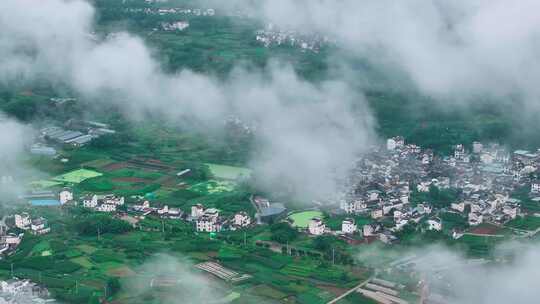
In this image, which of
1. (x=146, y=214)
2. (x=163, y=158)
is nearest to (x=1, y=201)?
(x=146, y=214)

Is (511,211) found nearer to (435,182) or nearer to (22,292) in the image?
(435,182)

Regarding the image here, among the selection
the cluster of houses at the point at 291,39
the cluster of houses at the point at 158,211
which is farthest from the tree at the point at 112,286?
the cluster of houses at the point at 291,39

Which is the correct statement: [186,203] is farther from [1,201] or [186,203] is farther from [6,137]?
[6,137]

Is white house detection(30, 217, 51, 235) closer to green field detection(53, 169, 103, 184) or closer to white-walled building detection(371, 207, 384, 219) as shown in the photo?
green field detection(53, 169, 103, 184)

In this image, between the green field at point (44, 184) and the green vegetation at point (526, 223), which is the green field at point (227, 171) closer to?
the green field at point (44, 184)

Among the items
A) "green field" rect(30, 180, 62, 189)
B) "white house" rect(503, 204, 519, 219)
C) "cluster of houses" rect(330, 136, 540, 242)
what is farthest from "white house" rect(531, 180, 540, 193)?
"green field" rect(30, 180, 62, 189)
